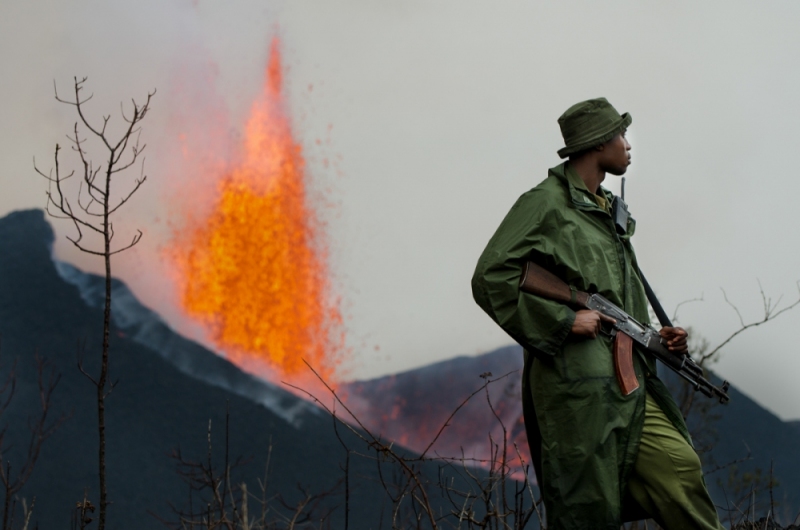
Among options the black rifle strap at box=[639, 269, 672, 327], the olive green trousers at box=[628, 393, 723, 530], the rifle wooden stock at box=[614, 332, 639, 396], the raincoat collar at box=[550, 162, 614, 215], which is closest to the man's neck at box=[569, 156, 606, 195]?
the raincoat collar at box=[550, 162, 614, 215]

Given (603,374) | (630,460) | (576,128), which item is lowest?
(630,460)

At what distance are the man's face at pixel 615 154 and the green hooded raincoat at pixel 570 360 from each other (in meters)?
0.10

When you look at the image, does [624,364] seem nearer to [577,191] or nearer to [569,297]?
[569,297]

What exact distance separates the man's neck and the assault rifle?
31cm

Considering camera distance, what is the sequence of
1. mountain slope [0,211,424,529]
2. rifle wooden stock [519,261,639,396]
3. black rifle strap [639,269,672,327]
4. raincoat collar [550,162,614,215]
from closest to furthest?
rifle wooden stock [519,261,639,396] < raincoat collar [550,162,614,215] < black rifle strap [639,269,672,327] < mountain slope [0,211,424,529]

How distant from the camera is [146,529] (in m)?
8.14

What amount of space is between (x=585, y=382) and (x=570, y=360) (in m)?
0.06

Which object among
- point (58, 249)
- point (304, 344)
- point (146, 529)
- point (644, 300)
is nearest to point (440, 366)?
point (304, 344)

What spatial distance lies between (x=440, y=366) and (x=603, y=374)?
238 inches

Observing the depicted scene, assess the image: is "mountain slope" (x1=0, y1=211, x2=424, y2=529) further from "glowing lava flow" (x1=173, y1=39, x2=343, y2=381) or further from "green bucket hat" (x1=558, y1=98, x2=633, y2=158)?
"green bucket hat" (x1=558, y1=98, x2=633, y2=158)

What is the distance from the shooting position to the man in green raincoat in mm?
1979

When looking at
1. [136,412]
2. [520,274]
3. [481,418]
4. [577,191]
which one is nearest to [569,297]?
[520,274]

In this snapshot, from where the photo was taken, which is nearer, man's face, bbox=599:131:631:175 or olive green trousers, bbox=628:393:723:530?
olive green trousers, bbox=628:393:723:530

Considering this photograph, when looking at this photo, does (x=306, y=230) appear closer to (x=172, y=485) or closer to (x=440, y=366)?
(x=440, y=366)
